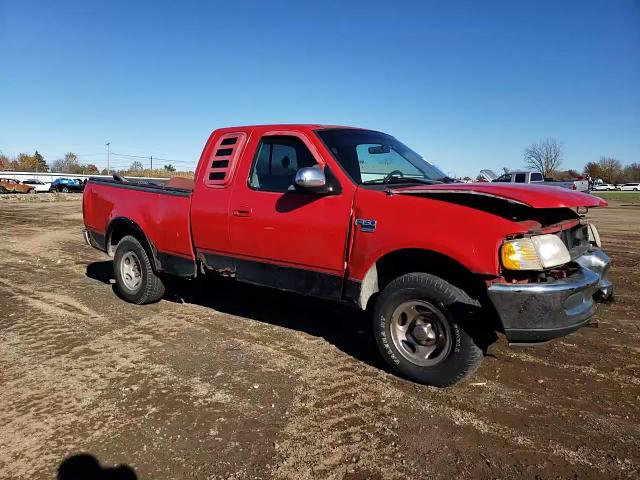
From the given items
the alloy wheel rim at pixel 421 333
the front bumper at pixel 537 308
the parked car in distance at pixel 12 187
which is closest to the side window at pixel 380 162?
the alloy wheel rim at pixel 421 333

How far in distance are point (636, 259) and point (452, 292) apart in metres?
7.57

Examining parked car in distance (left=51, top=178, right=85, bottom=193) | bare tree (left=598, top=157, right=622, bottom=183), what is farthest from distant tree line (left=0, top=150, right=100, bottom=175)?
bare tree (left=598, top=157, right=622, bottom=183)

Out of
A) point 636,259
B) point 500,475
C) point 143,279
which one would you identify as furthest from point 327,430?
point 636,259

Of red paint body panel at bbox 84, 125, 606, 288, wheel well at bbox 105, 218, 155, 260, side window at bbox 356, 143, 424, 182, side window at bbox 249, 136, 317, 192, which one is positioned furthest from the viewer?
wheel well at bbox 105, 218, 155, 260

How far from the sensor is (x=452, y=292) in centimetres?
347

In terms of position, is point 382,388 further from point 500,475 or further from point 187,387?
point 187,387

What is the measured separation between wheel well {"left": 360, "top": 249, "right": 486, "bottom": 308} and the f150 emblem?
0.24m

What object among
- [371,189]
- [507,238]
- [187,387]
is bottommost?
[187,387]

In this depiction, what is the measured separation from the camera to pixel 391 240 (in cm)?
369

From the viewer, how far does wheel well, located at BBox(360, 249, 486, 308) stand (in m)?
3.56

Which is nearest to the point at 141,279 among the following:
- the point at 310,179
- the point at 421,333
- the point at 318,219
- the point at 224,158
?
the point at 224,158

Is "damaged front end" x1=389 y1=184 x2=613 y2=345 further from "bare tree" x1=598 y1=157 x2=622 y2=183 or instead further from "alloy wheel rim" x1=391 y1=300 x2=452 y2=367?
"bare tree" x1=598 y1=157 x2=622 y2=183

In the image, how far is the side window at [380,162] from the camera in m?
4.35

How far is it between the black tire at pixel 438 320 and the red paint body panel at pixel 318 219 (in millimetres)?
253
